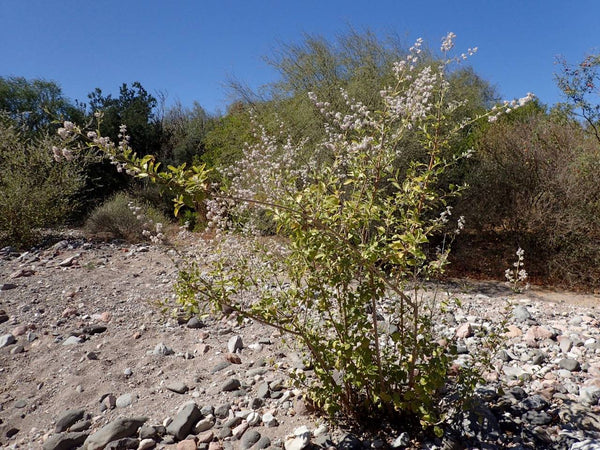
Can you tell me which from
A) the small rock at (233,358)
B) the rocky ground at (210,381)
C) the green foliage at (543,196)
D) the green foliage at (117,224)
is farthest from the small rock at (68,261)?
the green foliage at (543,196)

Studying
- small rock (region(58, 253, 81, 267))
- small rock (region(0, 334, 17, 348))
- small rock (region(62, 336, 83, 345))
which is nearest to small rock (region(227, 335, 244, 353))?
small rock (region(62, 336, 83, 345))

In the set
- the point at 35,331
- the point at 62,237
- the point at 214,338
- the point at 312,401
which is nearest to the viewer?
the point at 312,401

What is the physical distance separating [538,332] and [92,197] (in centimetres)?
1269

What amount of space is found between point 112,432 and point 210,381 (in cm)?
78

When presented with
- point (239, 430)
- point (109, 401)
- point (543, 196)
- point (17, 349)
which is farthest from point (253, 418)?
point (543, 196)

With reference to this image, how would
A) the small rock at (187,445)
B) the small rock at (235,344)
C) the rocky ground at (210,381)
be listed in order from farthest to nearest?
1. the small rock at (235,344)
2. the small rock at (187,445)
3. the rocky ground at (210,381)

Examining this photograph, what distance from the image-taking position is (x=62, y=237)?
354 inches

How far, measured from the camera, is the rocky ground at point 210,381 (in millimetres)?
2484

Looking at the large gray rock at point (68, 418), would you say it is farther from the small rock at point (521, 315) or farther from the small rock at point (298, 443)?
the small rock at point (521, 315)

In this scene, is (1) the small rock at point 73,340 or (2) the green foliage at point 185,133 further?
(2) the green foliage at point 185,133

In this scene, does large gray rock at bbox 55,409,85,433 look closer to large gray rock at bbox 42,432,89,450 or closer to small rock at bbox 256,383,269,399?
large gray rock at bbox 42,432,89,450

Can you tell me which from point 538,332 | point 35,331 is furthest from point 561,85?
point 35,331

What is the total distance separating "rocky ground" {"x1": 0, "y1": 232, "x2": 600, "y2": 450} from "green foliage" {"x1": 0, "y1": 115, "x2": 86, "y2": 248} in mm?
3333

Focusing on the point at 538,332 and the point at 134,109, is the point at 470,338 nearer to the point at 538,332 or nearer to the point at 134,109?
the point at 538,332
